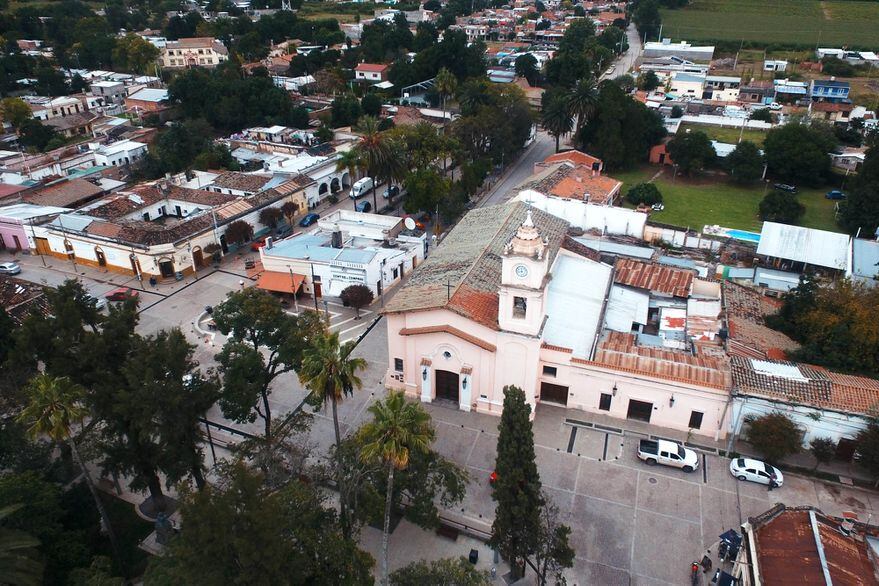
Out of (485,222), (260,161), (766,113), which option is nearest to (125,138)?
(260,161)

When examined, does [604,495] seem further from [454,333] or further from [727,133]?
[727,133]

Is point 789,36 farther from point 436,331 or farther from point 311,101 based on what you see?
point 436,331

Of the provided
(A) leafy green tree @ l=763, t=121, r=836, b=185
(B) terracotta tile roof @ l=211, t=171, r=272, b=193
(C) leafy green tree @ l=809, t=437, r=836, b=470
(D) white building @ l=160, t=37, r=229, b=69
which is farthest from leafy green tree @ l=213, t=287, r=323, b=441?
(D) white building @ l=160, t=37, r=229, b=69

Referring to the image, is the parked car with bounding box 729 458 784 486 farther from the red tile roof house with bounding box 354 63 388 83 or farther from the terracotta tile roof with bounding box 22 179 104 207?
the red tile roof house with bounding box 354 63 388 83

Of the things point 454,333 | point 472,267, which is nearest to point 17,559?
point 454,333

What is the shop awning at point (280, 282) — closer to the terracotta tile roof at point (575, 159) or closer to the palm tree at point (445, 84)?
the terracotta tile roof at point (575, 159)

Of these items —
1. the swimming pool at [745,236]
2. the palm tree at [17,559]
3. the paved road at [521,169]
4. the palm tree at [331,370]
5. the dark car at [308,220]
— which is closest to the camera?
the palm tree at [17,559]

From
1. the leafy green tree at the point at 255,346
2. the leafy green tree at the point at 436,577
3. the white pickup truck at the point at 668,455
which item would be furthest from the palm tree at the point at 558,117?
the leafy green tree at the point at 436,577
